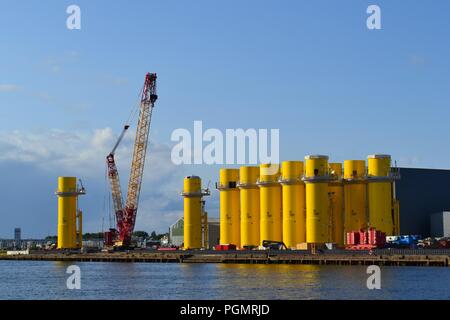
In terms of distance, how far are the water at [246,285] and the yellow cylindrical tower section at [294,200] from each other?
21951 millimetres

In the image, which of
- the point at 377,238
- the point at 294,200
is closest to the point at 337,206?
the point at 294,200

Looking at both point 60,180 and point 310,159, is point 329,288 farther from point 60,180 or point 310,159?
point 60,180

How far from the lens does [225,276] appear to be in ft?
296

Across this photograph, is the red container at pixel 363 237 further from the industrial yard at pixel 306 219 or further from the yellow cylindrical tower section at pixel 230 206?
the yellow cylindrical tower section at pixel 230 206

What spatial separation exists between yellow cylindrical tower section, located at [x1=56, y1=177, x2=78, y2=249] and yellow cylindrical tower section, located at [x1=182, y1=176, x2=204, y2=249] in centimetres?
2458

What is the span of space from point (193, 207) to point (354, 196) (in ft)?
102

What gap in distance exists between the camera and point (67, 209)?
155 metres

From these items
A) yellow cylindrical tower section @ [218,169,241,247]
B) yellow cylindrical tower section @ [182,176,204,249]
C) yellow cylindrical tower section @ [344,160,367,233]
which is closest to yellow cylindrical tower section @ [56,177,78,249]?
yellow cylindrical tower section @ [182,176,204,249]

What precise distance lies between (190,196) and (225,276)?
52249 mm

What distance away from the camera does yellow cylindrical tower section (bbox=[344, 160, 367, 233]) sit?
12200 cm

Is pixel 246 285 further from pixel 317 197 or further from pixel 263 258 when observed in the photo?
pixel 317 197

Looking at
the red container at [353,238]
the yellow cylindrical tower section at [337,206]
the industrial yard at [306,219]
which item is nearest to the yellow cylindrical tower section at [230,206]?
the industrial yard at [306,219]

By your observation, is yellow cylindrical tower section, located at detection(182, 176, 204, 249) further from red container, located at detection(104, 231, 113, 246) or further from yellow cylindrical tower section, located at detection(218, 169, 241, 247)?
red container, located at detection(104, 231, 113, 246)
